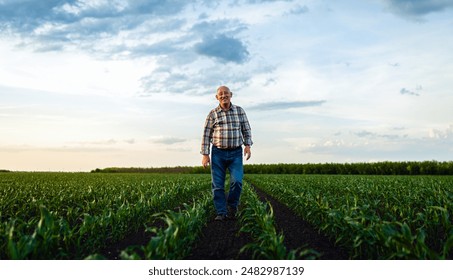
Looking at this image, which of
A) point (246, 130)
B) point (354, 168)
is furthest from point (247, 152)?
point (354, 168)

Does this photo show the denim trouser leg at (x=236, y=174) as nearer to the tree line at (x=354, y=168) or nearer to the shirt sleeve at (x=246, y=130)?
the shirt sleeve at (x=246, y=130)

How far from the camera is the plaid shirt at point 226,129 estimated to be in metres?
8.04

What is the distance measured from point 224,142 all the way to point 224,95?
947 mm

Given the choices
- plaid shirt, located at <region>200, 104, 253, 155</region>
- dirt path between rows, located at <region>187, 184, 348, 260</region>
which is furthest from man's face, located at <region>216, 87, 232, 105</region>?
dirt path between rows, located at <region>187, 184, 348, 260</region>

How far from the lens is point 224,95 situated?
788cm

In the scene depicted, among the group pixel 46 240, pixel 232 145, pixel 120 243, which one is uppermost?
pixel 232 145

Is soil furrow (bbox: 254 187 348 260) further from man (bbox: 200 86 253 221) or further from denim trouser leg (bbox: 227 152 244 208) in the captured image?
man (bbox: 200 86 253 221)

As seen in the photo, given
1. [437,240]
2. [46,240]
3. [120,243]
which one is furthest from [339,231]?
[46,240]

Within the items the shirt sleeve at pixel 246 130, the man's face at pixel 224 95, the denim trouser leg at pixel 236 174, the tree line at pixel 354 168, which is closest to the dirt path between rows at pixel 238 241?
the denim trouser leg at pixel 236 174

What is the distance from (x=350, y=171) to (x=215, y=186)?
48.6 meters

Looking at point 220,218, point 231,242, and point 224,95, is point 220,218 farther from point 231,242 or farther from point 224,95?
point 224,95

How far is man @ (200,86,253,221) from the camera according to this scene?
316 inches
